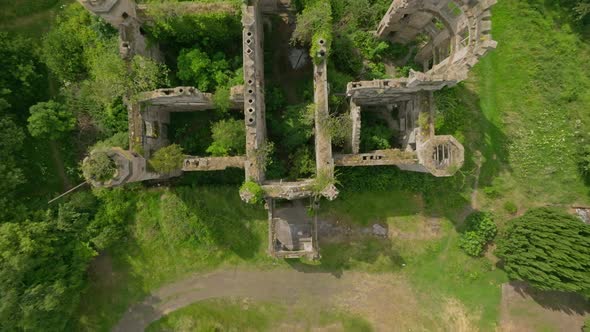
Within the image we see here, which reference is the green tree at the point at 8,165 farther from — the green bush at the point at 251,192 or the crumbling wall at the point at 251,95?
the crumbling wall at the point at 251,95

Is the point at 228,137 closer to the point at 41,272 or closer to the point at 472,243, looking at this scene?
the point at 41,272

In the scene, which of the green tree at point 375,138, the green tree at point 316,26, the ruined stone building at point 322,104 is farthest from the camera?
the green tree at point 375,138

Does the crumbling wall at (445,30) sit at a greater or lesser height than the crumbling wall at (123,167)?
greater

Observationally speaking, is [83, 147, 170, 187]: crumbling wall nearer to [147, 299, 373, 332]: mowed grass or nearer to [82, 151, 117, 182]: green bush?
[82, 151, 117, 182]: green bush

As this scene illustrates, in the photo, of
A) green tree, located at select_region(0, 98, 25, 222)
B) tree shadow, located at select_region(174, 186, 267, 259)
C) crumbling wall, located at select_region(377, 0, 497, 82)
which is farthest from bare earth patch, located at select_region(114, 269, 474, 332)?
crumbling wall, located at select_region(377, 0, 497, 82)

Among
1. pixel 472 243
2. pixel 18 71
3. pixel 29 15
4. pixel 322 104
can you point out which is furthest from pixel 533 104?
pixel 29 15

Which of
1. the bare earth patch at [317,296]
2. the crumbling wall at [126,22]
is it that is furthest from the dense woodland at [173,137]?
the bare earth patch at [317,296]
